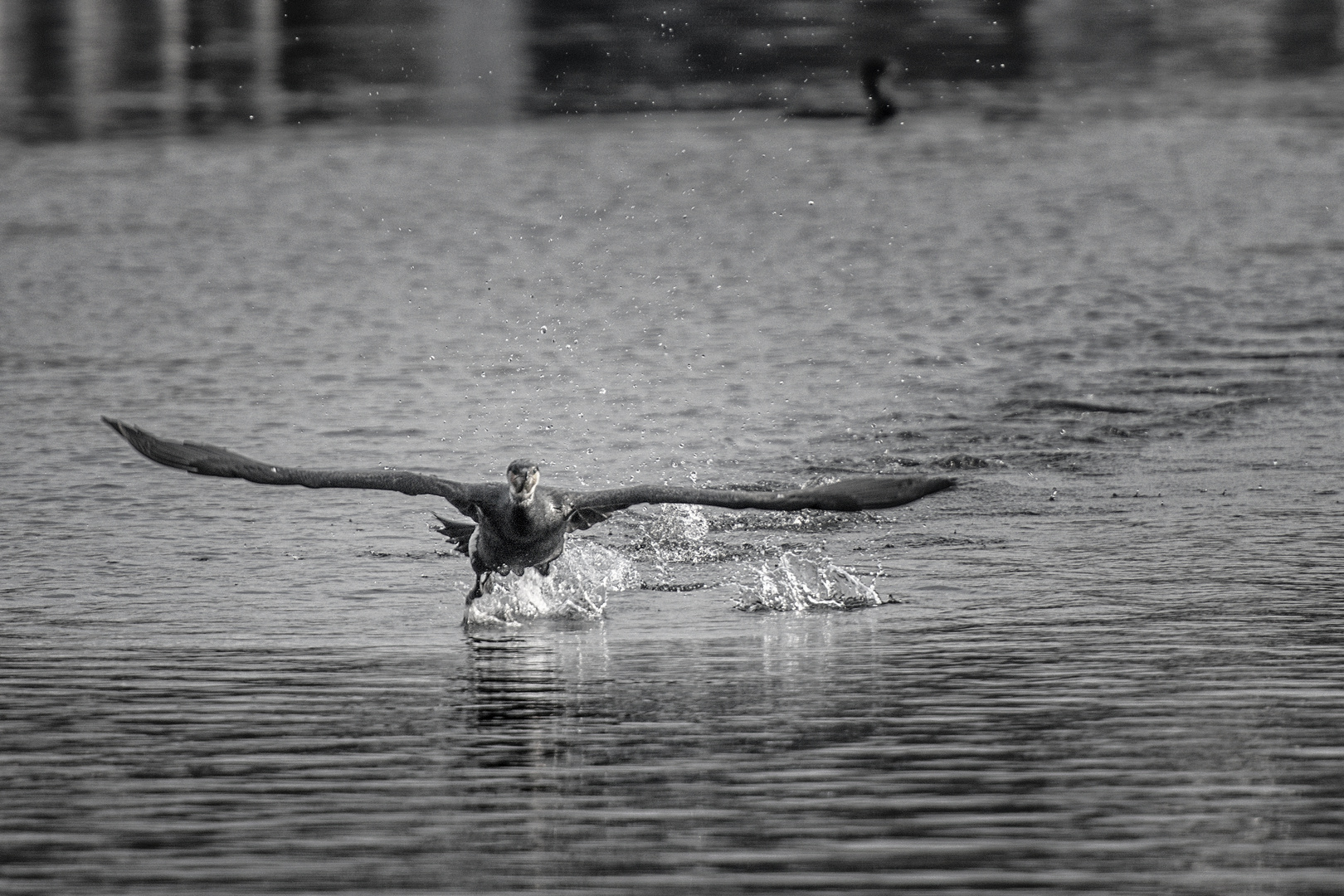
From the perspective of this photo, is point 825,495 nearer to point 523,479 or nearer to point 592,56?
point 523,479

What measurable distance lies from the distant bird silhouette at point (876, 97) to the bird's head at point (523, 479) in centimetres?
3224

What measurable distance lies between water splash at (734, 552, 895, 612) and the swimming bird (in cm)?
109

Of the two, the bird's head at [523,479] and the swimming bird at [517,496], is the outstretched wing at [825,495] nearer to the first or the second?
the swimming bird at [517,496]

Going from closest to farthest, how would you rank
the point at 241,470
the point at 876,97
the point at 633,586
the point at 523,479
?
the point at 241,470 < the point at 523,479 < the point at 633,586 < the point at 876,97

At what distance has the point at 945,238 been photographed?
34.8 meters

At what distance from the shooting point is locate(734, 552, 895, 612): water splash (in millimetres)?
16391

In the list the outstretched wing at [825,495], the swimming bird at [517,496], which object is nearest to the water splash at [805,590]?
the swimming bird at [517,496]

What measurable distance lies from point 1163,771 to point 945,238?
2317cm

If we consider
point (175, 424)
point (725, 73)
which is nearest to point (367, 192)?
point (175, 424)

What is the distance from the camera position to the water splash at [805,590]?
1639 cm

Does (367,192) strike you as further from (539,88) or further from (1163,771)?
(1163,771)

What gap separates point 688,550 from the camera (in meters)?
18.1

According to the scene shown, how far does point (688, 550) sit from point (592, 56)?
47263 mm

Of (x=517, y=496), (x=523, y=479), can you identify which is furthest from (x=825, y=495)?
(x=517, y=496)
